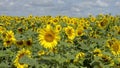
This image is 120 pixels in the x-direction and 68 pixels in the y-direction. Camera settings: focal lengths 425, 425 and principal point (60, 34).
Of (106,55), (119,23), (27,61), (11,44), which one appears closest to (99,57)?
(106,55)

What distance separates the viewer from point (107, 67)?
234 inches

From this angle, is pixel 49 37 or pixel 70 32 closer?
pixel 49 37

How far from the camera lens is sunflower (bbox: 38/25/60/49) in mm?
6348

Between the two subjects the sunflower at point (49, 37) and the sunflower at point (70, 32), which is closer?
the sunflower at point (49, 37)

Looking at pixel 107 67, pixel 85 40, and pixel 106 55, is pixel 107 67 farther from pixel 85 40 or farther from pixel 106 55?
pixel 85 40

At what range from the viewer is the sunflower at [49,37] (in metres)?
6.35

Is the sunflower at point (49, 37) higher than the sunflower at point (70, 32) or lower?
higher

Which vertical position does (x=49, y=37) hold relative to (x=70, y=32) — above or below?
above

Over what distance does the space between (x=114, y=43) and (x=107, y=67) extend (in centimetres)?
85

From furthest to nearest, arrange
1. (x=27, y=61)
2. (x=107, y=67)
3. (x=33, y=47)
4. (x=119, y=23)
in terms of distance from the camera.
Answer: (x=119, y=23) < (x=33, y=47) < (x=107, y=67) < (x=27, y=61)

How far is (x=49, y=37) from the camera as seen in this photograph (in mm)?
6484

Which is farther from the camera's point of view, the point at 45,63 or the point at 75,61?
the point at 75,61

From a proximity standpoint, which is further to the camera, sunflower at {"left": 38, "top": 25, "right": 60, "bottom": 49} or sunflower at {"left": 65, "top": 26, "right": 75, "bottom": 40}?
sunflower at {"left": 65, "top": 26, "right": 75, "bottom": 40}

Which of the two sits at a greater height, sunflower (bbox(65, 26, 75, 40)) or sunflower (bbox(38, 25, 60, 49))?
sunflower (bbox(38, 25, 60, 49))
